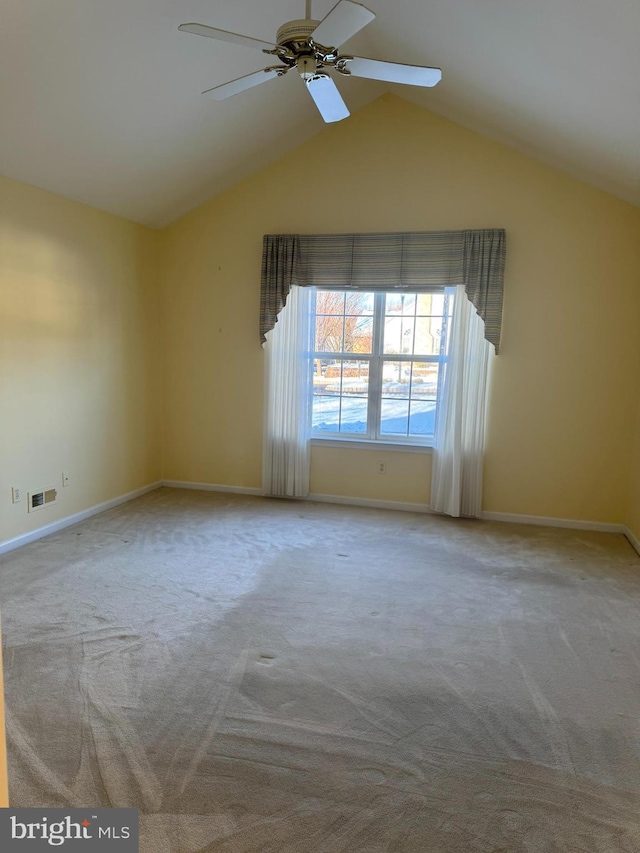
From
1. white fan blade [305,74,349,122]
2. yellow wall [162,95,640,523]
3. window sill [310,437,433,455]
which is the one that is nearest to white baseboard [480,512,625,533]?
yellow wall [162,95,640,523]

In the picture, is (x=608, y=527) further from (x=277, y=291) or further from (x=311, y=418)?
(x=277, y=291)

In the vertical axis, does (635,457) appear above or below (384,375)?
below

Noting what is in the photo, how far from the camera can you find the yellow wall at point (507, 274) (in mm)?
4207

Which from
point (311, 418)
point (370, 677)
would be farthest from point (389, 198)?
point (370, 677)

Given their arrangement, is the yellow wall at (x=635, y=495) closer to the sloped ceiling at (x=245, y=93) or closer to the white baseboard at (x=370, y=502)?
the white baseboard at (x=370, y=502)

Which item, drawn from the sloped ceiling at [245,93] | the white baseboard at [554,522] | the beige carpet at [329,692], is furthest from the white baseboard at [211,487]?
the sloped ceiling at [245,93]

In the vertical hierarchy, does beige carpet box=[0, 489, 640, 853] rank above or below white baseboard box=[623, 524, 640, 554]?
below

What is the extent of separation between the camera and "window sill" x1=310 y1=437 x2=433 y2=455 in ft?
15.7

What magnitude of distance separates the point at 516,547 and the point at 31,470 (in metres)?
3.61

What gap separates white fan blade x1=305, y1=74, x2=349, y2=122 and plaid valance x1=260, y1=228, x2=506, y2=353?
63.9 inches

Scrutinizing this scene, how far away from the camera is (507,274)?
4.36 meters

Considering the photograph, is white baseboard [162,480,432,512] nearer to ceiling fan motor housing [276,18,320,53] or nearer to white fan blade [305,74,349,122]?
white fan blade [305,74,349,122]

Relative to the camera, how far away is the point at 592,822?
5.49 feet

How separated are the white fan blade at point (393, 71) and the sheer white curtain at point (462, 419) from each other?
6.95ft
